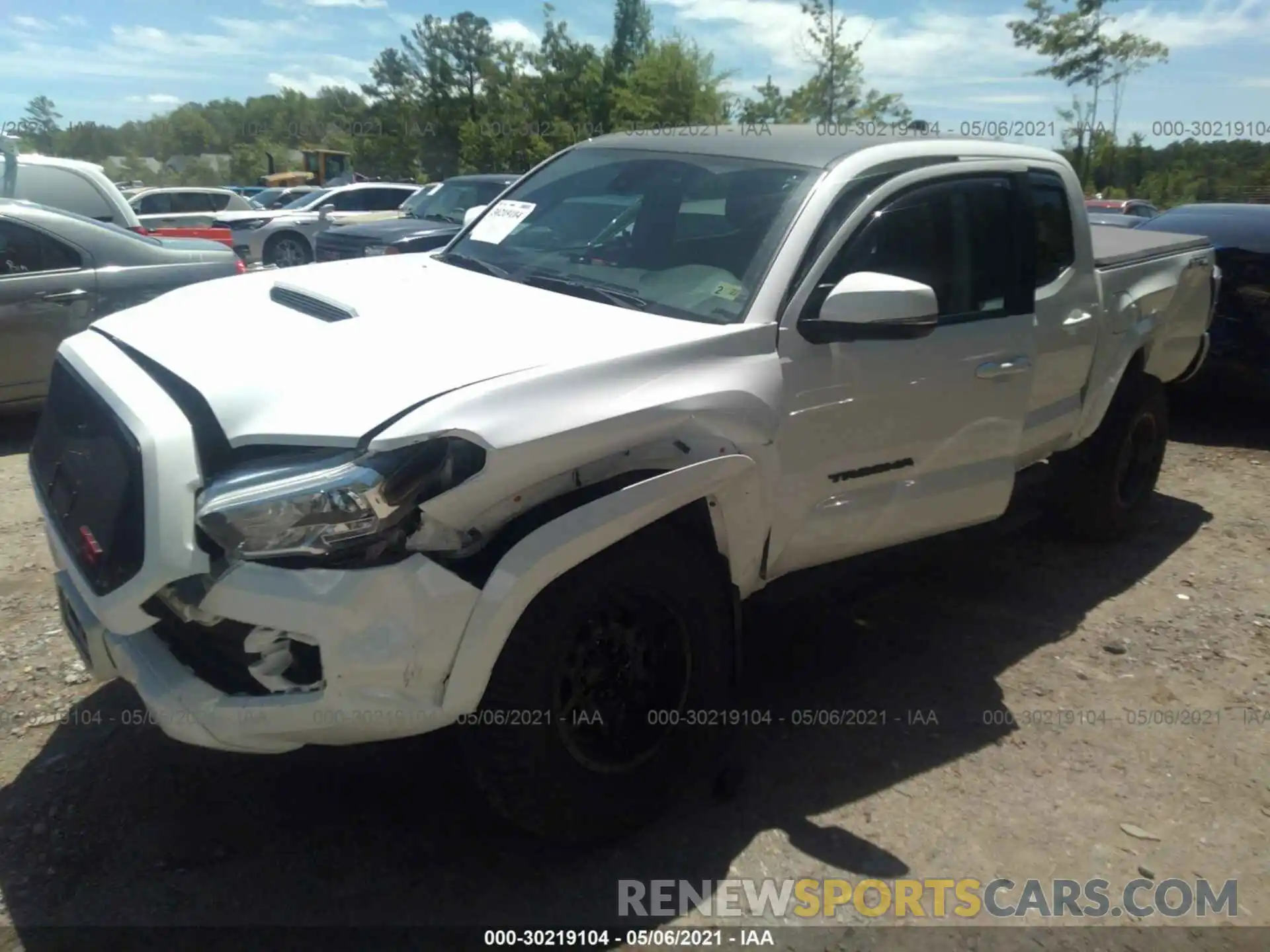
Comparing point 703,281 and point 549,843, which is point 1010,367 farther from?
point 549,843

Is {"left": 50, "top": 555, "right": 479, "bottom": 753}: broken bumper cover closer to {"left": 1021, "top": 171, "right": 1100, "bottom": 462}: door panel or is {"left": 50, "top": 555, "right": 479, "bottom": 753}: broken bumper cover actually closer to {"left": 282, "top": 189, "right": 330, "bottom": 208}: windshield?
{"left": 1021, "top": 171, "right": 1100, "bottom": 462}: door panel

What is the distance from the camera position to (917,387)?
356 cm

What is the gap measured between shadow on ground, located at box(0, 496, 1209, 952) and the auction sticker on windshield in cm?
170

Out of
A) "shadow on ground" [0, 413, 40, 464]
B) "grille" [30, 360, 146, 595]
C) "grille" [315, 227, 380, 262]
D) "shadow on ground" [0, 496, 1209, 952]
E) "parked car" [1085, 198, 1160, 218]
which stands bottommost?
"shadow on ground" [0, 496, 1209, 952]

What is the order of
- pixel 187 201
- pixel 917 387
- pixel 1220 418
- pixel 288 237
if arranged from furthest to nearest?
pixel 187 201 → pixel 288 237 → pixel 1220 418 → pixel 917 387

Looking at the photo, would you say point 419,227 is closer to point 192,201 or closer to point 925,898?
point 925,898

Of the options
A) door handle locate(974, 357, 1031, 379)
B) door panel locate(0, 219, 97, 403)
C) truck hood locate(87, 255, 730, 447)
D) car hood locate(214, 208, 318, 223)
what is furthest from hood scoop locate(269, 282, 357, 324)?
car hood locate(214, 208, 318, 223)

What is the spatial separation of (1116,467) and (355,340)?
3965 mm

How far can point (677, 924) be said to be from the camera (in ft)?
9.07

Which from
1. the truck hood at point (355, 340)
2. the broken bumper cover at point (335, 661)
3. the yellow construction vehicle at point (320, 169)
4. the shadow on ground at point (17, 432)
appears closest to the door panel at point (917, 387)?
the truck hood at point (355, 340)

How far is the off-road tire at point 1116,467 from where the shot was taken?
5.17 m

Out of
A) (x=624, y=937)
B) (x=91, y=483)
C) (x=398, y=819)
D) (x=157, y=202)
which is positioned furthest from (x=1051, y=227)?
(x=157, y=202)

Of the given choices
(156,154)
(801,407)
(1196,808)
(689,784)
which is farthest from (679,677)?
(156,154)

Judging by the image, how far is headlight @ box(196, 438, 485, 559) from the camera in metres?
2.36
